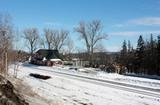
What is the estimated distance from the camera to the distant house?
94556 mm

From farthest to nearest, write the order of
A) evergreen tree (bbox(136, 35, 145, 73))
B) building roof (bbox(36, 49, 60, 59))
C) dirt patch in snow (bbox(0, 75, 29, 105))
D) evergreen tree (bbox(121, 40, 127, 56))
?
building roof (bbox(36, 49, 60, 59)), evergreen tree (bbox(121, 40, 127, 56)), evergreen tree (bbox(136, 35, 145, 73)), dirt patch in snow (bbox(0, 75, 29, 105))

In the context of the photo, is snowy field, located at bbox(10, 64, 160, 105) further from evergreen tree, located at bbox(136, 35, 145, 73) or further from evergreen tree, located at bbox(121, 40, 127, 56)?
evergreen tree, located at bbox(121, 40, 127, 56)

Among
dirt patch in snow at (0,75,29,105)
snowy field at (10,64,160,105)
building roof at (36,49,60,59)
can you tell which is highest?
building roof at (36,49,60,59)

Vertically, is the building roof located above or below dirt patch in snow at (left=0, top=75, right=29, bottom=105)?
above

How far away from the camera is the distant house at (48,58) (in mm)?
94556

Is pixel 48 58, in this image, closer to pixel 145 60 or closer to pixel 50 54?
pixel 50 54

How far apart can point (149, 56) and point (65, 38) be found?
56.3 meters

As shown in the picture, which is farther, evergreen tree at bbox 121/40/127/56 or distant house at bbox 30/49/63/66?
distant house at bbox 30/49/63/66

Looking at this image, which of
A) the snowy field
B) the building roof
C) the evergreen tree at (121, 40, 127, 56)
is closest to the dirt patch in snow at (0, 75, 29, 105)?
the snowy field

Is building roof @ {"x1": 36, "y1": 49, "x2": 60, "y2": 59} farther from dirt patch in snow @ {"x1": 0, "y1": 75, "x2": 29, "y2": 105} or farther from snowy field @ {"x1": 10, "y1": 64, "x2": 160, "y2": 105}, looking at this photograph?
dirt patch in snow @ {"x1": 0, "y1": 75, "x2": 29, "y2": 105}

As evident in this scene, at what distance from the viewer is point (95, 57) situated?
95.9 meters

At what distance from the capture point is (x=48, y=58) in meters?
100

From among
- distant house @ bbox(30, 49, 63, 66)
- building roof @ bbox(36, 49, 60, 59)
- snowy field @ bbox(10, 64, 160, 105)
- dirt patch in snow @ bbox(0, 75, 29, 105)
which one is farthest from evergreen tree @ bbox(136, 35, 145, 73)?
dirt patch in snow @ bbox(0, 75, 29, 105)

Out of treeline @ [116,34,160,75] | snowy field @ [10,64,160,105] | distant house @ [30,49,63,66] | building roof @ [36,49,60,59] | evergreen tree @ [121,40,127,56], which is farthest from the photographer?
building roof @ [36,49,60,59]
